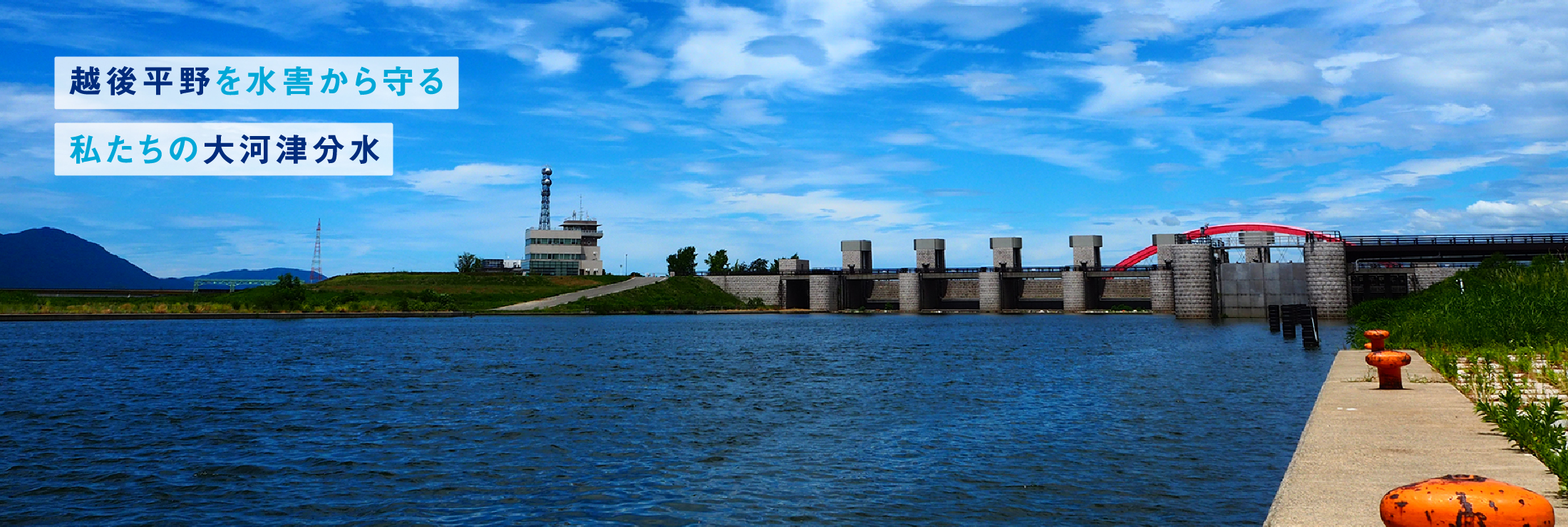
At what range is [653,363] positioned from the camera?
48781 mm

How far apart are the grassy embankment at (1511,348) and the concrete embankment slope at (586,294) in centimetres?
11979

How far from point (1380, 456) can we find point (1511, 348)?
21.3m

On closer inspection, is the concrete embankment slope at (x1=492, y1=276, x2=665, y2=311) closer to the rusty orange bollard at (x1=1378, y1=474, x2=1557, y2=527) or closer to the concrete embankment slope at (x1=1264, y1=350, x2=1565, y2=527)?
the concrete embankment slope at (x1=1264, y1=350, x2=1565, y2=527)

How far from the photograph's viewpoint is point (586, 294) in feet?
529

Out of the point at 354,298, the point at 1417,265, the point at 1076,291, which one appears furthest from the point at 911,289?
the point at 354,298

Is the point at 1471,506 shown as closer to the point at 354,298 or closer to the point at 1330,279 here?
the point at 1330,279

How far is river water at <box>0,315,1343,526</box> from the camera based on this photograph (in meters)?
15.9

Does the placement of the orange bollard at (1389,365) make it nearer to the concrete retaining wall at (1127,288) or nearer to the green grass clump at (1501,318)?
the green grass clump at (1501,318)

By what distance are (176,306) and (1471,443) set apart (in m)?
141

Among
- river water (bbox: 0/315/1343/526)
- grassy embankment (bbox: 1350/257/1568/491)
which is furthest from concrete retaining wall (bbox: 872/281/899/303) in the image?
river water (bbox: 0/315/1343/526)

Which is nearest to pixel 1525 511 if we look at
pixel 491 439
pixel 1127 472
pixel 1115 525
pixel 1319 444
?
pixel 1115 525

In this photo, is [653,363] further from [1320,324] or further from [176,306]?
[176,306]

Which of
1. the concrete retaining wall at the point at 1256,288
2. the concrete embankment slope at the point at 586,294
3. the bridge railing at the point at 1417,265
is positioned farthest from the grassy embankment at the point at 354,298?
the bridge railing at the point at 1417,265

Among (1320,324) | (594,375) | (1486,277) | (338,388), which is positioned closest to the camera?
(338,388)
